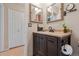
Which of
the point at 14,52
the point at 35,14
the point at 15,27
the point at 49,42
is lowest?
the point at 14,52

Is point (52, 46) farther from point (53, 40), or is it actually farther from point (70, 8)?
Answer: point (70, 8)

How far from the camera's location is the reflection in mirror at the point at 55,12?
156 cm

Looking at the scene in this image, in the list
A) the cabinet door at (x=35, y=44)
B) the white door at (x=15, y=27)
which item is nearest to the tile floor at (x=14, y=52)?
the white door at (x=15, y=27)

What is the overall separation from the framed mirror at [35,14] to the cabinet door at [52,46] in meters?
0.27

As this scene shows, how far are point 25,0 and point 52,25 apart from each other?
0.47m

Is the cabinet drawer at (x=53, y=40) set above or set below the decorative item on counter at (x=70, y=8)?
below

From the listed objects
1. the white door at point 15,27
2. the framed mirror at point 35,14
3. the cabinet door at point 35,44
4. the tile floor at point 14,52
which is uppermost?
the framed mirror at point 35,14

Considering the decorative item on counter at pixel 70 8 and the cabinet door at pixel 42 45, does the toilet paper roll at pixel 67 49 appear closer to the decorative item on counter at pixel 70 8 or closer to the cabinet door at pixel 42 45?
the cabinet door at pixel 42 45

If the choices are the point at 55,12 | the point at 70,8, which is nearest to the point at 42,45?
the point at 55,12

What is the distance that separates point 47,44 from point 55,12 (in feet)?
1.39

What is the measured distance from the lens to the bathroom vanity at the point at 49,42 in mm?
1523

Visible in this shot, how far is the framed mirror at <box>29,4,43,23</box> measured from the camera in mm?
1588

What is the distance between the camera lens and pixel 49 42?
62.3 inches

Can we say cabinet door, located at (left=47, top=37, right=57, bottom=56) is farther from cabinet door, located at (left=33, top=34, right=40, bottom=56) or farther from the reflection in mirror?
the reflection in mirror
